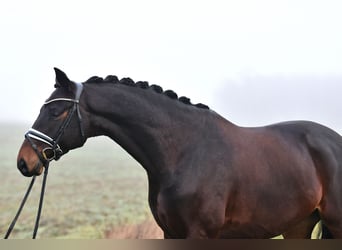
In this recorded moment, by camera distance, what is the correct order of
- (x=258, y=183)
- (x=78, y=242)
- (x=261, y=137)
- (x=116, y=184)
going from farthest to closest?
(x=116, y=184) < (x=261, y=137) < (x=258, y=183) < (x=78, y=242)

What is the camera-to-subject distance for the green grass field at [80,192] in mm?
2252

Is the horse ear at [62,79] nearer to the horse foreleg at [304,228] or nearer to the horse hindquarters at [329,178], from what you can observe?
the horse hindquarters at [329,178]

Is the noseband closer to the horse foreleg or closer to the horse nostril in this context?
the horse nostril

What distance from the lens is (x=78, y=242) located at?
103cm

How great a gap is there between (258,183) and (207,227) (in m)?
0.26

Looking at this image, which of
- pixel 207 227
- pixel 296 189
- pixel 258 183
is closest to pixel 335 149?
pixel 296 189

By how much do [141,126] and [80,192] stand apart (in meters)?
1.02

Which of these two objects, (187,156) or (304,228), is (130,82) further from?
(304,228)

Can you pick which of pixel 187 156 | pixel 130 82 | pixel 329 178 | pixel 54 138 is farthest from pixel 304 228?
pixel 54 138

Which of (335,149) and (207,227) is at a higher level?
(335,149)

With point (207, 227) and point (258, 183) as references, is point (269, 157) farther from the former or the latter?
point (207, 227)

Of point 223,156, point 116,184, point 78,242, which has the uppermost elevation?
point 223,156

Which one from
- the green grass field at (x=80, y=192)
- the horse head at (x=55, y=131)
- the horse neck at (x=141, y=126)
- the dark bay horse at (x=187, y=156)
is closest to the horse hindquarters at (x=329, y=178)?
the dark bay horse at (x=187, y=156)

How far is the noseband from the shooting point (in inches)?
56.1
